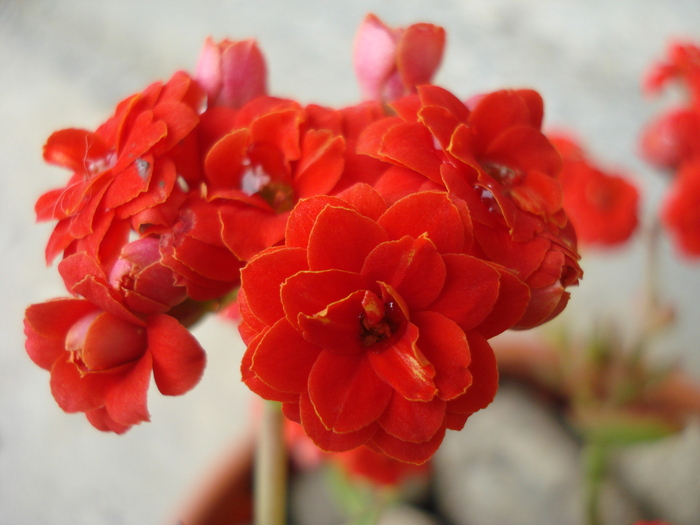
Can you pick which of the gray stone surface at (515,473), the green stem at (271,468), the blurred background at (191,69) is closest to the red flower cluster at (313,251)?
the green stem at (271,468)

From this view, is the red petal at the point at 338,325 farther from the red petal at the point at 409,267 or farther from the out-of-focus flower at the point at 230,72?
the out-of-focus flower at the point at 230,72

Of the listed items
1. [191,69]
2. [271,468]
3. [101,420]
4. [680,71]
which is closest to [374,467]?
[271,468]

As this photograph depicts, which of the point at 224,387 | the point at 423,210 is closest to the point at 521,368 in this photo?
the point at 224,387

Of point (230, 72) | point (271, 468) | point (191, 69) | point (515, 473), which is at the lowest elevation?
point (515, 473)

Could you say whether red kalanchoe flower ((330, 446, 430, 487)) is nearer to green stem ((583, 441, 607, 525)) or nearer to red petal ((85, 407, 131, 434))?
green stem ((583, 441, 607, 525))

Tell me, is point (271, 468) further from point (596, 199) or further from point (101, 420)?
point (596, 199)

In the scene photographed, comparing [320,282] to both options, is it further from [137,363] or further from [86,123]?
[86,123]

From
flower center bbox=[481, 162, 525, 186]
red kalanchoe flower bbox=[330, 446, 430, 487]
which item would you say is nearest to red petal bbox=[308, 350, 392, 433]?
flower center bbox=[481, 162, 525, 186]
